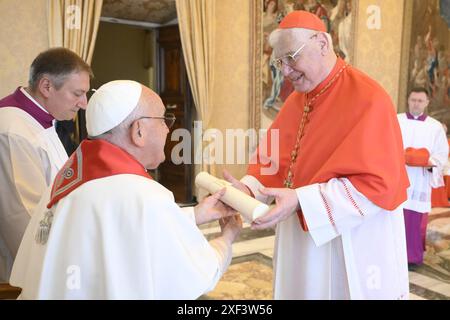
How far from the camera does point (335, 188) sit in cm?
183

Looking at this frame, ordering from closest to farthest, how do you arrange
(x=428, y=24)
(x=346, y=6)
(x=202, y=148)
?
(x=202, y=148) < (x=346, y=6) < (x=428, y=24)

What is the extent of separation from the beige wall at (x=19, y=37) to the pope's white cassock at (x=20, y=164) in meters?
3.53

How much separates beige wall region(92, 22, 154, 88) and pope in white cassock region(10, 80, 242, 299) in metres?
8.29

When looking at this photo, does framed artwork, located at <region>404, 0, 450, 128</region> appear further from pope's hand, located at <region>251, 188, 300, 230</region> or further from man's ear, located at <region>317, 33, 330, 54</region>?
pope's hand, located at <region>251, 188, 300, 230</region>

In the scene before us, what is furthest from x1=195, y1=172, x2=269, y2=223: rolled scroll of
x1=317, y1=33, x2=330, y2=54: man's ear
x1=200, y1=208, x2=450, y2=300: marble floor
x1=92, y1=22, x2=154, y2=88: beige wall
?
x1=92, y1=22, x2=154, y2=88: beige wall

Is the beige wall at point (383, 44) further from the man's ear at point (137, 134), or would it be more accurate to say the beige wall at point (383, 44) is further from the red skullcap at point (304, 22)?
the man's ear at point (137, 134)

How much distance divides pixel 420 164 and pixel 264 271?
2.10 metres

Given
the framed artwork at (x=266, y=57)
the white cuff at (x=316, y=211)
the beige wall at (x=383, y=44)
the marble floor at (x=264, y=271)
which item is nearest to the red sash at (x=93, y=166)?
the white cuff at (x=316, y=211)

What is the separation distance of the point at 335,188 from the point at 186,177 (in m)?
5.48

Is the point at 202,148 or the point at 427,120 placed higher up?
the point at 427,120

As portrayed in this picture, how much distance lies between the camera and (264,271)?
4.37 m

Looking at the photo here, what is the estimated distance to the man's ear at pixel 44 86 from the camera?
7.27 ft
